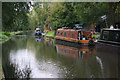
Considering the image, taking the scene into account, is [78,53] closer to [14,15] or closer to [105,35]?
[105,35]

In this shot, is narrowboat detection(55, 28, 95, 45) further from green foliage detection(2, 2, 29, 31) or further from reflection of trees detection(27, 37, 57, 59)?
green foliage detection(2, 2, 29, 31)

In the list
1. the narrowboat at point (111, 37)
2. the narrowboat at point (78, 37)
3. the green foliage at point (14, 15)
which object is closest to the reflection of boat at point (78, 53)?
the narrowboat at point (111, 37)

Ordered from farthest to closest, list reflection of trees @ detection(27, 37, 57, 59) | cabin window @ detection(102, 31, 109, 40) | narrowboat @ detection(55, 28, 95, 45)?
narrowboat @ detection(55, 28, 95, 45) < reflection of trees @ detection(27, 37, 57, 59) < cabin window @ detection(102, 31, 109, 40)

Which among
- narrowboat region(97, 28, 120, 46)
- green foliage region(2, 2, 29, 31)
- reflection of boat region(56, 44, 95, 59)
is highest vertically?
green foliage region(2, 2, 29, 31)

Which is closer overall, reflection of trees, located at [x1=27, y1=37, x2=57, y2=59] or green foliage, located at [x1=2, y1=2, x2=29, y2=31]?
green foliage, located at [x1=2, y1=2, x2=29, y2=31]

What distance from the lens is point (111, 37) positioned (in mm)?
11914

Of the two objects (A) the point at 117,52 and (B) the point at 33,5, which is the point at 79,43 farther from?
(B) the point at 33,5

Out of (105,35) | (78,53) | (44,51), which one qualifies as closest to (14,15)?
(105,35)

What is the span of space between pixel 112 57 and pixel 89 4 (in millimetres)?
15858

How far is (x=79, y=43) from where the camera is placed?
66.7ft

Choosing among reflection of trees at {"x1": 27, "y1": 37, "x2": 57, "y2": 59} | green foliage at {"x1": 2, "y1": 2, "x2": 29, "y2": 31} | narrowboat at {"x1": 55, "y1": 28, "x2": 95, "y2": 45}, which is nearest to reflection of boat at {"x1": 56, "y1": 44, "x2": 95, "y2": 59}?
reflection of trees at {"x1": 27, "y1": 37, "x2": 57, "y2": 59}

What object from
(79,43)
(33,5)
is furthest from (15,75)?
(79,43)

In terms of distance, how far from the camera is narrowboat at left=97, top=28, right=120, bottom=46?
37.9 ft

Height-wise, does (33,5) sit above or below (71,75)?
above
